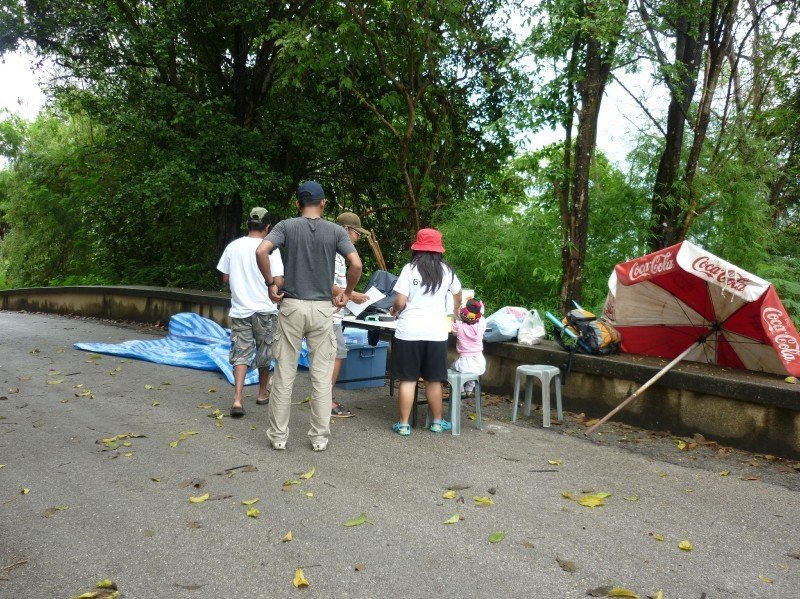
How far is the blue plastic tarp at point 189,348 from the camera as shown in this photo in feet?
31.6

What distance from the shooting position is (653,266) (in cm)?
686

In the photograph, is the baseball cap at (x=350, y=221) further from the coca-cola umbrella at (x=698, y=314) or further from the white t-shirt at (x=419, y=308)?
the coca-cola umbrella at (x=698, y=314)

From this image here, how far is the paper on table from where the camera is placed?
8258 mm

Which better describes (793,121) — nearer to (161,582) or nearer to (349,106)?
(349,106)

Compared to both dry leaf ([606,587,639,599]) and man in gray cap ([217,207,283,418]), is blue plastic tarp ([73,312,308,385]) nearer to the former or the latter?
man in gray cap ([217,207,283,418])

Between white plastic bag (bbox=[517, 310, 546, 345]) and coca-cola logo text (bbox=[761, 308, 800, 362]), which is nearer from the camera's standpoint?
coca-cola logo text (bbox=[761, 308, 800, 362])

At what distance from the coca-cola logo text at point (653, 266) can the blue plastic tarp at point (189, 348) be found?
440 cm

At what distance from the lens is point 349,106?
15.4m

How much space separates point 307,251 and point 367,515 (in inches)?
93.2

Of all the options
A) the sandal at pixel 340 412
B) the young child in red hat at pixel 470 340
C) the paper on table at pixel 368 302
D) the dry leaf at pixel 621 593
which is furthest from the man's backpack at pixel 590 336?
the dry leaf at pixel 621 593

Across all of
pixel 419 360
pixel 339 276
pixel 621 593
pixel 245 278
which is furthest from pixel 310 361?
pixel 621 593

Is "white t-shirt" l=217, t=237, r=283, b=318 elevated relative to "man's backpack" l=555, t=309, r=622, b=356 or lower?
elevated

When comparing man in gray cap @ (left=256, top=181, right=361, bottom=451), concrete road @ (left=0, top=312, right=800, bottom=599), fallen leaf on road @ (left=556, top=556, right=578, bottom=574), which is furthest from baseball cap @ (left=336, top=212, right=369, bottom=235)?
fallen leaf on road @ (left=556, top=556, right=578, bottom=574)

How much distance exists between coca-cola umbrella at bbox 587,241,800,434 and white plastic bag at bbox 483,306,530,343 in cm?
108
